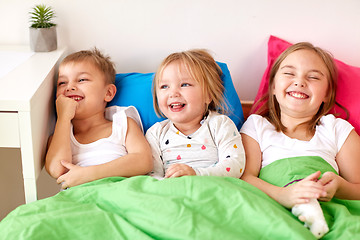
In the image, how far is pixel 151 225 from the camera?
3.17ft

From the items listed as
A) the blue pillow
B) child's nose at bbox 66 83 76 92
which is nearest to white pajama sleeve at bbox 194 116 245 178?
the blue pillow

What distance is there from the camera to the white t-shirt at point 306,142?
136 cm

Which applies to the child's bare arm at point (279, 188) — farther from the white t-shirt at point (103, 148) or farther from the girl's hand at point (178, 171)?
the white t-shirt at point (103, 148)

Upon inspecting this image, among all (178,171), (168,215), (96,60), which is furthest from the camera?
(96,60)

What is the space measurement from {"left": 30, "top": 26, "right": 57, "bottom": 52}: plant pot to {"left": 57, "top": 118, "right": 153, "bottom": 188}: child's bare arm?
0.43 meters

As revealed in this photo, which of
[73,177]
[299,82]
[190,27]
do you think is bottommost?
[73,177]

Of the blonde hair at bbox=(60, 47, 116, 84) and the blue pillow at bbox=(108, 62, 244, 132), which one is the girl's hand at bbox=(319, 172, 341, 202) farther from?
the blonde hair at bbox=(60, 47, 116, 84)

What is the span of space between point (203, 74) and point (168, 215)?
0.57 metres

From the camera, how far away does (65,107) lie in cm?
134

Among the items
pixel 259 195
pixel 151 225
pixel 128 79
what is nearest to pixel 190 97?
pixel 128 79

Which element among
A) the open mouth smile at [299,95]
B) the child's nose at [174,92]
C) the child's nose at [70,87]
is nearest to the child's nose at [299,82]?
the open mouth smile at [299,95]

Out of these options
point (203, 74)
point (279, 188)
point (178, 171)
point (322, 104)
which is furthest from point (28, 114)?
point (322, 104)

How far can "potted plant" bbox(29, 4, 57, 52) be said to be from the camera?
4.88ft

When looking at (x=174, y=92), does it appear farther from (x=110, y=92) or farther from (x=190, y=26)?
(x=190, y=26)
